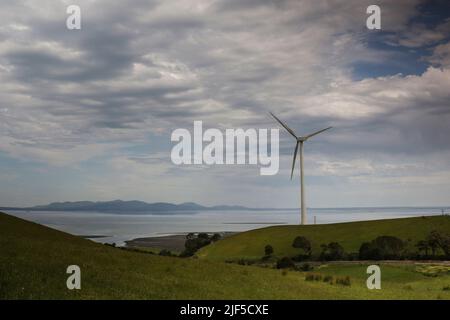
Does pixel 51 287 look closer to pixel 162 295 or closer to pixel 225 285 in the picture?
pixel 162 295

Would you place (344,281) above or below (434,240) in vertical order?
above

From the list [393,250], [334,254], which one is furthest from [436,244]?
[334,254]

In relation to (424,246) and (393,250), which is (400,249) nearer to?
(393,250)

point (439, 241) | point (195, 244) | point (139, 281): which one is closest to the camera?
point (139, 281)

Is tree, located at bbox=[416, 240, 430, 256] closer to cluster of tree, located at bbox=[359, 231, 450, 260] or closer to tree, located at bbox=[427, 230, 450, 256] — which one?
cluster of tree, located at bbox=[359, 231, 450, 260]

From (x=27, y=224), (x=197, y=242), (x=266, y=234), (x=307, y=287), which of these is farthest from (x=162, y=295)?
(x=197, y=242)

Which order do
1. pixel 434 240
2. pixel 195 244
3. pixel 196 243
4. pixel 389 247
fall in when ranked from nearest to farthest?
1. pixel 434 240
2. pixel 389 247
3. pixel 195 244
4. pixel 196 243

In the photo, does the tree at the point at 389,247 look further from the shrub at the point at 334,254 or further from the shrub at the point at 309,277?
the shrub at the point at 309,277

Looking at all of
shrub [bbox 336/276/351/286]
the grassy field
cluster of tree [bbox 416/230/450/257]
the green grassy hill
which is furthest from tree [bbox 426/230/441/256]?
shrub [bbox 336/276/351/286]
